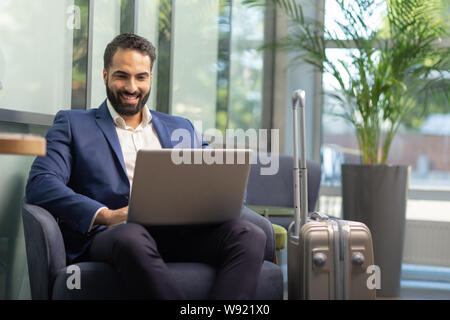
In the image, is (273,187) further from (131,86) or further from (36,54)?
(36,54)

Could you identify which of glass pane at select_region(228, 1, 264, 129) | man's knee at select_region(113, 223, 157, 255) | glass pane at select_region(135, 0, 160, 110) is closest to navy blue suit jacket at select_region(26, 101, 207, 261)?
man's knee at select_region(113, 223, 157, 255)

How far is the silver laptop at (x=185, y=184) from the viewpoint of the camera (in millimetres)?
1687

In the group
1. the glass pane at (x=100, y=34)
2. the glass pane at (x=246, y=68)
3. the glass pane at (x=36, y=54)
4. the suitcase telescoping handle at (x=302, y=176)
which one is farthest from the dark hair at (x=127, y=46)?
the glass pane at (x=246, y=68)

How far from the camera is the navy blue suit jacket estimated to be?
6.33 ft

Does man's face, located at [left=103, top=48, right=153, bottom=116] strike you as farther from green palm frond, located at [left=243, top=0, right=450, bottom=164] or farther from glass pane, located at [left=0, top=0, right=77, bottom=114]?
green palm frond, located at [left=243, top=0, right=450, bottom=164]

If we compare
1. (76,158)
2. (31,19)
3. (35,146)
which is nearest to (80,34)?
(31,19)

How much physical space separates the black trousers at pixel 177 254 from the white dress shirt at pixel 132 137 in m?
0.38

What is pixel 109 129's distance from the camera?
2219 millimetres

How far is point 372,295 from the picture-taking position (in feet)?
6.66

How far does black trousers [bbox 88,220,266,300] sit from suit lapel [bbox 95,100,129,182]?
346 mm

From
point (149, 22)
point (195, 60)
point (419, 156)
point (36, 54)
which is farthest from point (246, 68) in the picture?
point (36, 54)

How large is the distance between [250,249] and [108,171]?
0.63m

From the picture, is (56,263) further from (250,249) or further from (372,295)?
(372,295)

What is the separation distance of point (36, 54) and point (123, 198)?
771 millimetres
